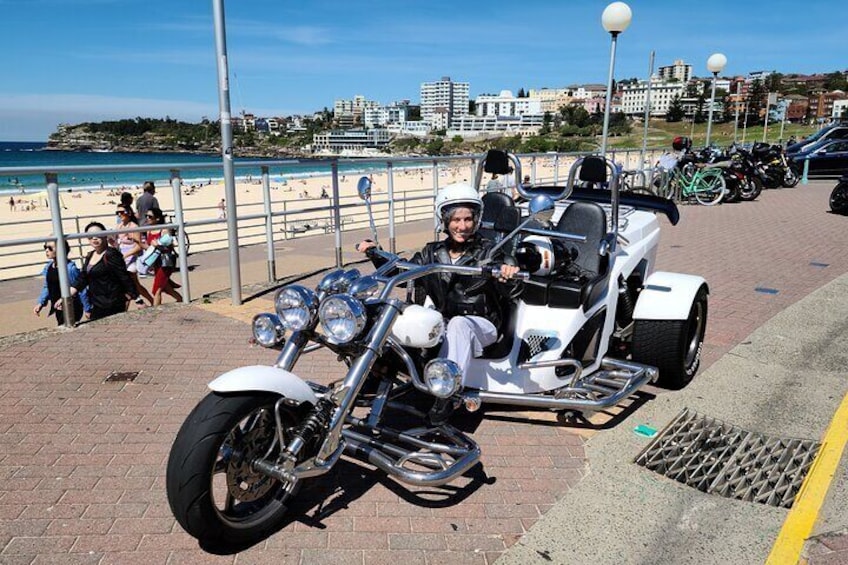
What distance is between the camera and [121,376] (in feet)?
16.4

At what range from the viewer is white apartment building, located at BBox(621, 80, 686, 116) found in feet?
456

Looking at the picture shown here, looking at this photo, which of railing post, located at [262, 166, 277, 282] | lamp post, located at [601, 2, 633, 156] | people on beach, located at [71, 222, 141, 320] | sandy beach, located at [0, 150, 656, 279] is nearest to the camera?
people on beach, located at [71, 222, 141, 320]

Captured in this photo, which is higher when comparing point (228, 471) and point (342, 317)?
point (342, 317)

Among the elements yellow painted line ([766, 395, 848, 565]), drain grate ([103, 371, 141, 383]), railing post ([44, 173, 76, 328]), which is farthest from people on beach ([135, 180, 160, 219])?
yellow painted line ([766, 395, 848, 565])

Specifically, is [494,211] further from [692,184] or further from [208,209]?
[692,184]

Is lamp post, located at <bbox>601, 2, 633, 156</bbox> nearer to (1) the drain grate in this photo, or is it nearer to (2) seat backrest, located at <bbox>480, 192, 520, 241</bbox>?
(2) seat backrest, located at <bbox>480, 192, 520, 241</bbox>

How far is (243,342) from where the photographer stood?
19.4ft

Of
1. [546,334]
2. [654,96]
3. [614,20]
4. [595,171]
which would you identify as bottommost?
[546,334]

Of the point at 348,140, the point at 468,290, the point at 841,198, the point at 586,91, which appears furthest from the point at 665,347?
the point at 586,91

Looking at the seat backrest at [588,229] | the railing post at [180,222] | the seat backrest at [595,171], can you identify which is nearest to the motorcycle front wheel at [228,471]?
the seat backrest at [588,229]

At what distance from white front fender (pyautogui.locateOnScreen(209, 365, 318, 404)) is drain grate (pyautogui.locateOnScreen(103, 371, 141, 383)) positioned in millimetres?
2385

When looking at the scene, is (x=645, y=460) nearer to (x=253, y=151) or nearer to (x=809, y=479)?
(x=809, y=479)

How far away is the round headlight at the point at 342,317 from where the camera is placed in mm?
3016

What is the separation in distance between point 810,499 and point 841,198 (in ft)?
45.8
